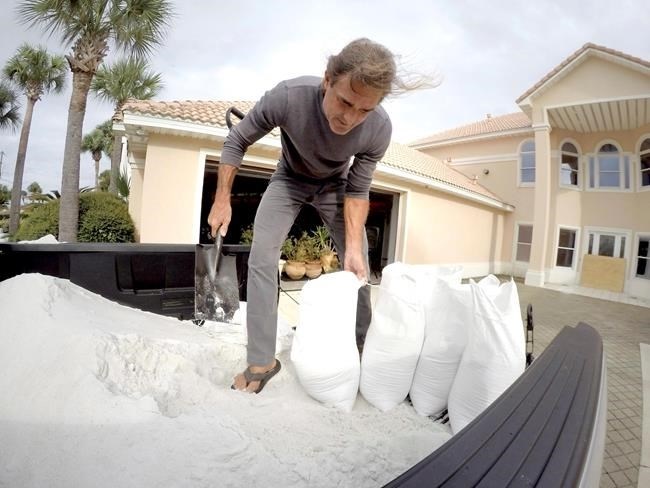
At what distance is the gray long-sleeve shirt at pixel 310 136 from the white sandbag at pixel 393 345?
592 millimetres

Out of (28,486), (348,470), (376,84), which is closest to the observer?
(28,486)

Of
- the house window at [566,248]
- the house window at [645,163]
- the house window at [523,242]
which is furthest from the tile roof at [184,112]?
the house window at [645,163]

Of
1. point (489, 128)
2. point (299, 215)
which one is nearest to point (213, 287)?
point (299, 215)

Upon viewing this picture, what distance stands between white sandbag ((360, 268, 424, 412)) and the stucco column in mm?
11613

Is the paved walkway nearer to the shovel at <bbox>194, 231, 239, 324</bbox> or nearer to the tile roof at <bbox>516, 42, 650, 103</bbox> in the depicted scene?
the shovel at <bbox>194, 231, 239, 324</bbox>

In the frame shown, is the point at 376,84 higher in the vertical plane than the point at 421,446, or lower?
higher

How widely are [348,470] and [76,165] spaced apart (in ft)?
26.4

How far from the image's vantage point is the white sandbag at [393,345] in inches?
43.6

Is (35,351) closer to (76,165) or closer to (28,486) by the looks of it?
(28,486)

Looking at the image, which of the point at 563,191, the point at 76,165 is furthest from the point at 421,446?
the point at 563,191

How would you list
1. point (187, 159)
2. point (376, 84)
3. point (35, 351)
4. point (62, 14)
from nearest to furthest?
point (35, 351), point (376, 84), point (187, 159), point (62, 14)

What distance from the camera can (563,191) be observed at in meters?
11.9

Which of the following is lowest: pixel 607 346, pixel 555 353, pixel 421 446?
pixel 607 346

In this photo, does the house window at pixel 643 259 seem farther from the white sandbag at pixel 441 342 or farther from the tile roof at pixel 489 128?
the white sandbag at pixel 441 342
